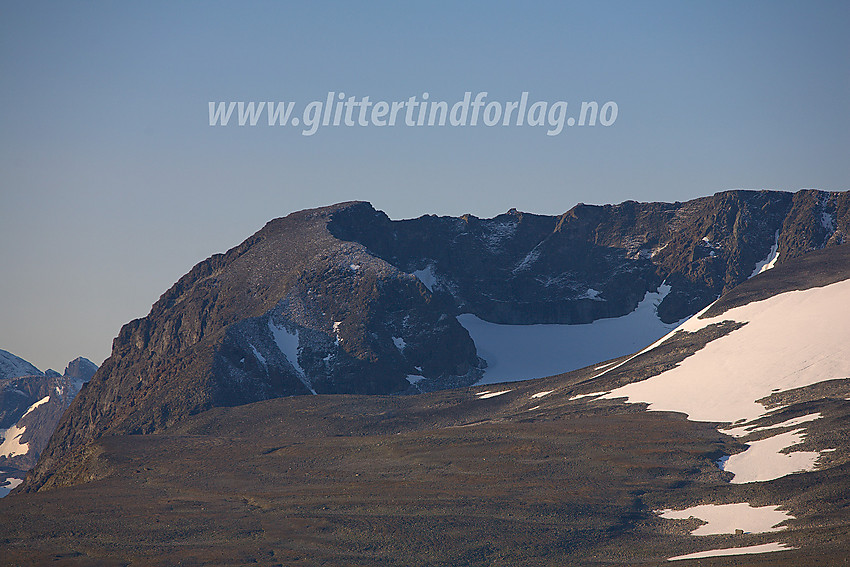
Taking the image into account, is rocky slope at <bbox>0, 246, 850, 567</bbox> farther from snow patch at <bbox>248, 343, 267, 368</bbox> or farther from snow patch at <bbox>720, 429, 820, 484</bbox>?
snow patch at <bbox>248, 343, 267, 368</bbox>

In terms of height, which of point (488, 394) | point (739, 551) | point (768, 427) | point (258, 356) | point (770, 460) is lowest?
point (739, 551)

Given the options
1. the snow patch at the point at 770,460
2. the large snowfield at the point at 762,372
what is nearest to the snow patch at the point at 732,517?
the snow patch at the point at 770,460

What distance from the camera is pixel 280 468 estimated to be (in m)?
111

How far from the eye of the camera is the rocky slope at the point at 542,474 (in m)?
73.4

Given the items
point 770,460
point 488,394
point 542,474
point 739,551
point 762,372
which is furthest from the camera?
point 488,394

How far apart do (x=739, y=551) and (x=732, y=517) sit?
36.3 feet

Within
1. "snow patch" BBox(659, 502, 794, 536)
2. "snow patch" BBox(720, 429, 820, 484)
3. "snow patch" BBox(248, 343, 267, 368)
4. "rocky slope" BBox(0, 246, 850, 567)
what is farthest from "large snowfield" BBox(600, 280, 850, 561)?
"snow patch" BBox(248, 343, 267, 368)

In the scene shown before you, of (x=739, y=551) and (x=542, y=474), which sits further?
(x=542, y=474)

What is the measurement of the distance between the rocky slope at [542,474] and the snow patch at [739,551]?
0.85ft

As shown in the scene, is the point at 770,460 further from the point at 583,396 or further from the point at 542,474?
the point at 583,396

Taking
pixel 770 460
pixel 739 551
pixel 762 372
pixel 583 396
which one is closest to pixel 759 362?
pixel 762 372

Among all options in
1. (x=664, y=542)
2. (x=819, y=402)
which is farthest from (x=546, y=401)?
(x=664, y=542)

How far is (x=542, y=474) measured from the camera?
97812 millimetres

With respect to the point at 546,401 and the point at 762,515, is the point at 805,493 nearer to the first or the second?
the point at 762,515
